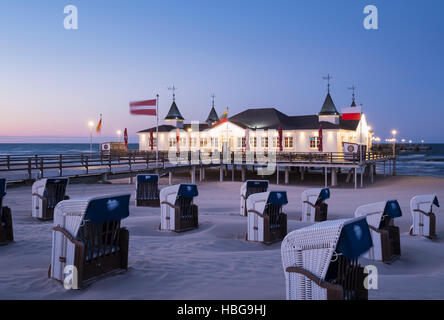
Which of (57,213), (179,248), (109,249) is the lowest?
(179,248)

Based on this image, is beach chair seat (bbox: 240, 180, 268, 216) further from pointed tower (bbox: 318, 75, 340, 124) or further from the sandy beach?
pointed tower (bbox: 318, 75, 340, 124)

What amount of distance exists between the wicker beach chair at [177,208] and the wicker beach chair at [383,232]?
4699 millimetres

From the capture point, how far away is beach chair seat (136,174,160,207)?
1588 cm

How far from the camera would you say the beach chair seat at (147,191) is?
15883 mm

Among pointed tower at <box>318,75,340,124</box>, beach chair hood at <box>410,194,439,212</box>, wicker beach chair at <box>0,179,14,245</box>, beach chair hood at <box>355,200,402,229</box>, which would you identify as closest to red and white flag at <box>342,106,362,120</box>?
pointed tower at <box>318,75,340,124</box>

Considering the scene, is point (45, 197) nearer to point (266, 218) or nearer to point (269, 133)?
point (266, 218)

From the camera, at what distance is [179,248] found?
8438 millimetres

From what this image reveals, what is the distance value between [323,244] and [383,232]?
4776 millimetres

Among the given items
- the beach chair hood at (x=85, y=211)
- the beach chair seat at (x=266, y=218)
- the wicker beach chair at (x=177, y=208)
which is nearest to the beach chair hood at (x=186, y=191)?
the wicker beach chair at (x=177, y=208)

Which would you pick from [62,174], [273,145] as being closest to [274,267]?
[62,174]

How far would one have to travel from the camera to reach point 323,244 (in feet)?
14.0

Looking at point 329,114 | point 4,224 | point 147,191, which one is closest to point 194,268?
point 4,224
